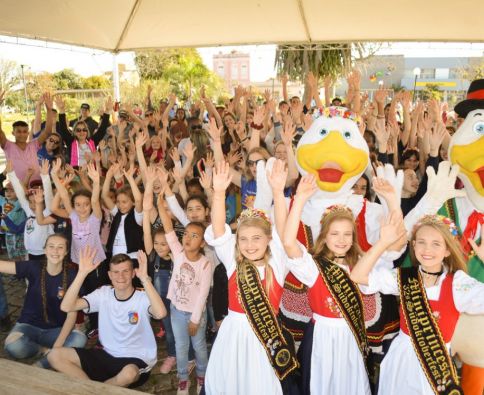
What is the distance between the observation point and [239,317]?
2.44 m

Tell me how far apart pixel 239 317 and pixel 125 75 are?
3060cm

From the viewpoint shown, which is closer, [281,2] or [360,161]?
[360,161]

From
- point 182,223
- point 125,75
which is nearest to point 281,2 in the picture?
point 182,223

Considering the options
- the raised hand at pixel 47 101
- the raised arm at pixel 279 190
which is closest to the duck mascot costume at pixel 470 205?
the raised arm at pixel 279 190

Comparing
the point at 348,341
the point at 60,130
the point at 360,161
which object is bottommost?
the point at 348,341

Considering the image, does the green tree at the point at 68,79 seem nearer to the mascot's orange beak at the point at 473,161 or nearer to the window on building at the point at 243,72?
the mascot's orange beak at the point at 473,161

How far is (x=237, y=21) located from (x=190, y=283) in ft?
15.6

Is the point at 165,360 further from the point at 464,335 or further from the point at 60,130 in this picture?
the point at 60,130

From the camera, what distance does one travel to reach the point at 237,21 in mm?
6488

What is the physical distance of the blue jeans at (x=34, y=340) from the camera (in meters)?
3.30

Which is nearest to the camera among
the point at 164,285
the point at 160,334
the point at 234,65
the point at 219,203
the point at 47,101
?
the point at 219,203

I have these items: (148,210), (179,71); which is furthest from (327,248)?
(179,71)

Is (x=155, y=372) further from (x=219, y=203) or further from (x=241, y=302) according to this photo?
(x=219, y=203)

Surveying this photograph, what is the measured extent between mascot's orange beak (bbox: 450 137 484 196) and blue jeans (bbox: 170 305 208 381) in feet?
6.69
